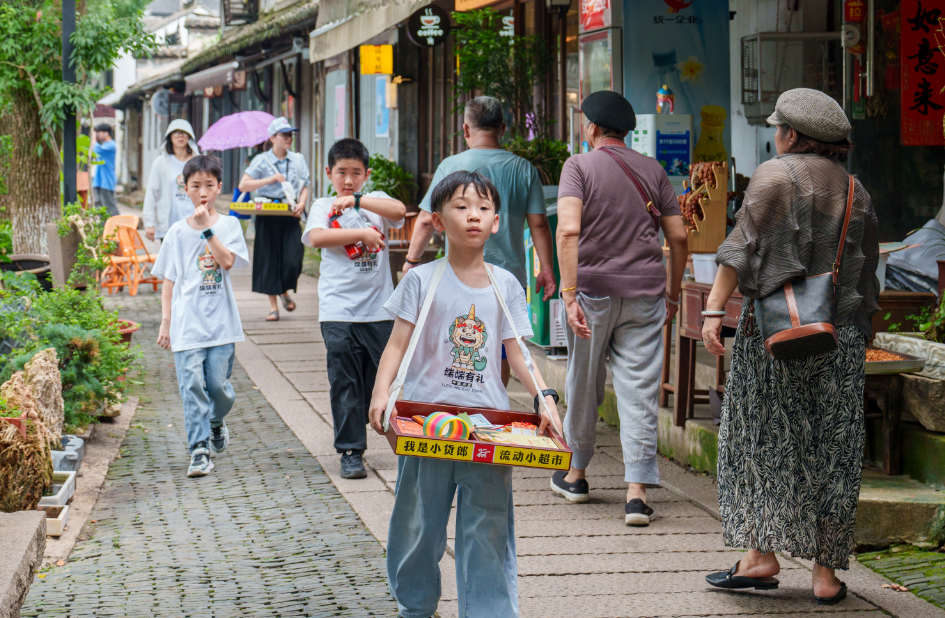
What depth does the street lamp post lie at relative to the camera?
27.6ft

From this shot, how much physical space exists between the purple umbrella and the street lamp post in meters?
6.06

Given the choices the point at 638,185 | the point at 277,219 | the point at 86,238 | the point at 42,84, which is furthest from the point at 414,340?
the point at 277,219

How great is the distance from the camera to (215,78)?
21766mm

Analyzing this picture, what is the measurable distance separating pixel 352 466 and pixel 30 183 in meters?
6.13

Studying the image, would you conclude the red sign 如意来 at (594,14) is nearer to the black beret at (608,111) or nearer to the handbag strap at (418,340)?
the black beret at (608,111)

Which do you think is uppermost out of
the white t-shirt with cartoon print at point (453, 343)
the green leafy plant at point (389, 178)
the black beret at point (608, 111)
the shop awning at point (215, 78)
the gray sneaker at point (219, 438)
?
the shop awning at point (215, 78)

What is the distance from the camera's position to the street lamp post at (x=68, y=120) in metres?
8.42

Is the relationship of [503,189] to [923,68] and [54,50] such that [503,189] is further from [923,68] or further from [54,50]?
[54,50]

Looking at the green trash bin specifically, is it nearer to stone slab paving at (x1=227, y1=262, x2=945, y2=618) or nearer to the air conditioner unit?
stone slab paving at (x1=227, y1=262, x2=945, y2=618)

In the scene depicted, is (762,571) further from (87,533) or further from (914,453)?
(87,533)

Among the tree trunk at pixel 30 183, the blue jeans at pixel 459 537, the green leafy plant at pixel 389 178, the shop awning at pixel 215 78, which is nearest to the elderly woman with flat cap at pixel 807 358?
the blue jeans at pixel 459 537

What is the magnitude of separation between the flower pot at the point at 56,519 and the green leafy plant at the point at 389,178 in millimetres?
9133

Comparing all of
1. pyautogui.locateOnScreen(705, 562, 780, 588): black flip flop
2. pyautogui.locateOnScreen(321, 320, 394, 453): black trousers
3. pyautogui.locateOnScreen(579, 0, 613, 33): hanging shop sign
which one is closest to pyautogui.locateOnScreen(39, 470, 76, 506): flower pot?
pyautogui.locateOnScreen(321, 320, 394, 453): black trousers

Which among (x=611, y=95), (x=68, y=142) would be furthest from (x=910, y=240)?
(x=68, y=142)
